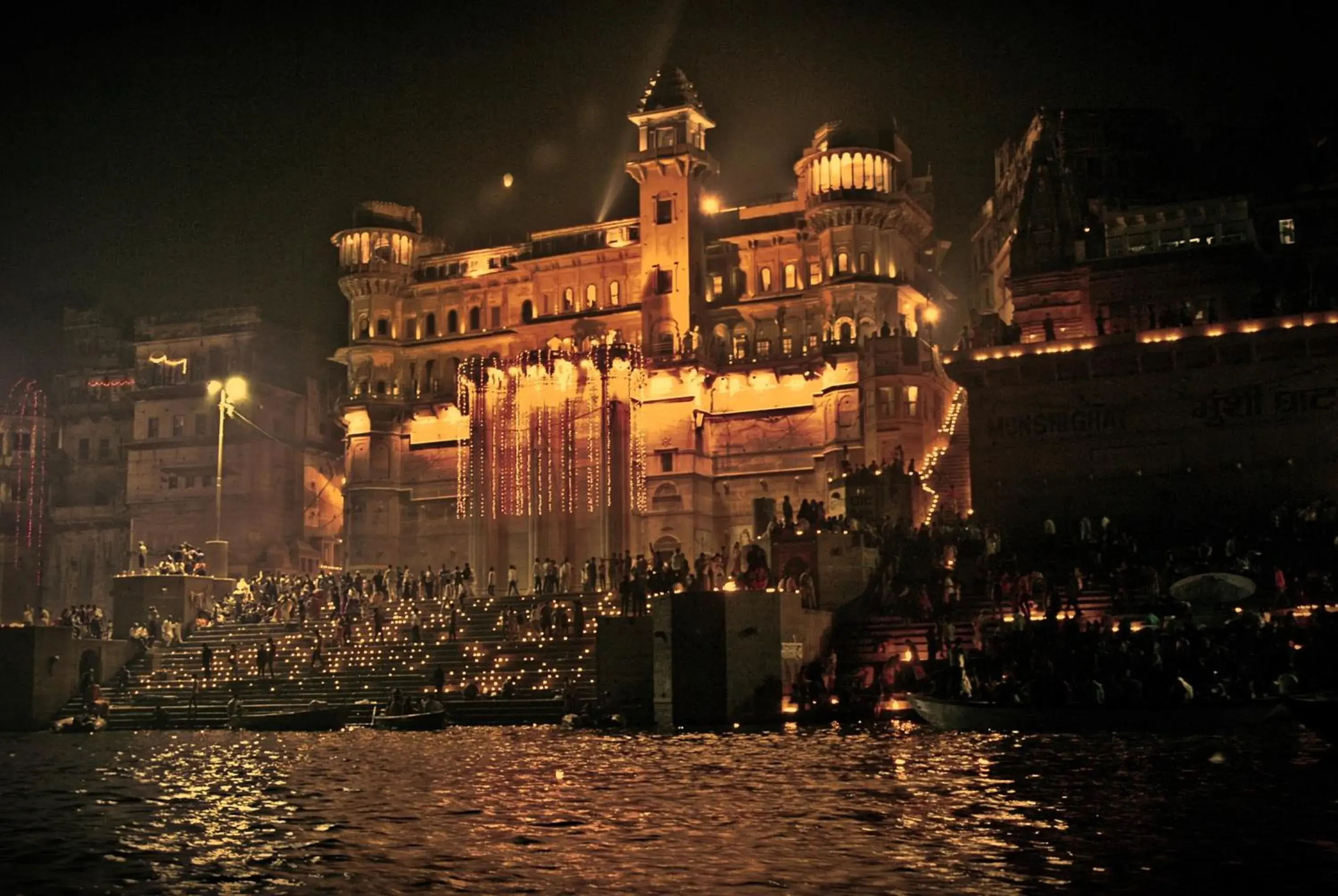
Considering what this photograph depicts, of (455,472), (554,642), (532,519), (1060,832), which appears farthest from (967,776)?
(455,472)

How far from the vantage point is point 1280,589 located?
109 ft

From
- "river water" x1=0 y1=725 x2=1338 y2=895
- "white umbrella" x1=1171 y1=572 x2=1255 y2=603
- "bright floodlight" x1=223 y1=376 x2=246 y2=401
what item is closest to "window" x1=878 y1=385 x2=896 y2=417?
"bright floodlight" x1=223 y1=376 x2=246 y2=401

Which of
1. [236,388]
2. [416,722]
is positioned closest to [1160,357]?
[416,722]

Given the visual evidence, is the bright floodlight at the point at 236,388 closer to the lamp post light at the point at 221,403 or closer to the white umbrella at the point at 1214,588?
the lamp post light at the point at 221,403

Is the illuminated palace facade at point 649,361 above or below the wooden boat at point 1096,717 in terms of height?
above

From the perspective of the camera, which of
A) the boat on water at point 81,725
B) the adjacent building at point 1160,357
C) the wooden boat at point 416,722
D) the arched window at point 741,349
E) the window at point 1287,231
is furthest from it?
the arched window at point 741,349

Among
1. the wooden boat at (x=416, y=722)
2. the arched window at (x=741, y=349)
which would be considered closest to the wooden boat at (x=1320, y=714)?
the wooden boat at (x=416, y=722)

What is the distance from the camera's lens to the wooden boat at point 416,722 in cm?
3384

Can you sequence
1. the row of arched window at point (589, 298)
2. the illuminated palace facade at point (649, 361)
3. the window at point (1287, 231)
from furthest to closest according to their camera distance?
the row of arched window at point (589, 298), the illuminated palace facade at point (649, 361), the window at point (1287, 231)

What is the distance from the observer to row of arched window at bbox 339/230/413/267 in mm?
67625

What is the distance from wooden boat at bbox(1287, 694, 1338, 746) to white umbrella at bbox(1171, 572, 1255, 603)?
915cm

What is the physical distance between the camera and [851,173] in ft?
197

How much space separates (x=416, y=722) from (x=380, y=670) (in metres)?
6.51

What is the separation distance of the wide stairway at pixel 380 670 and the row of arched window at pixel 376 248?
26204mm
